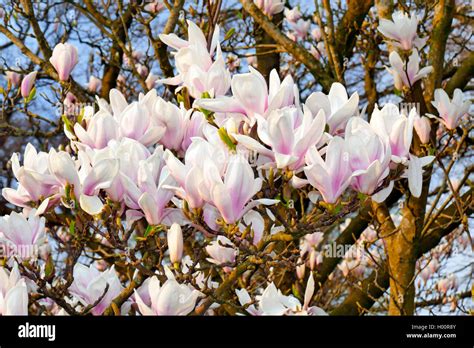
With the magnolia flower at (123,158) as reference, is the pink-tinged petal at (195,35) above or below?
above

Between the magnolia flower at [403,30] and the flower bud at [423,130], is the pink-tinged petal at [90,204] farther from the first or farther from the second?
the magnolia flower at [403,30]

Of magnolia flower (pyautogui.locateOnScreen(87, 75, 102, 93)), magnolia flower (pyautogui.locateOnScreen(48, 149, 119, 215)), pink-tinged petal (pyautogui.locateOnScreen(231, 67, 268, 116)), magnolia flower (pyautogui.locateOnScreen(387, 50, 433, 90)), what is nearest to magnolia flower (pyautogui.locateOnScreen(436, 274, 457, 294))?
magnolia flower (pyautogui.locateOnScreen(387, 50, 433, 90))

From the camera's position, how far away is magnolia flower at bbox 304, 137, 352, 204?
1499mm

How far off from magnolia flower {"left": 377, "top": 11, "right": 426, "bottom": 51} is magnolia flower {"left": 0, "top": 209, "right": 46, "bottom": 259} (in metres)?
2.14

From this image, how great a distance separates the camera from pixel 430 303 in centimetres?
486

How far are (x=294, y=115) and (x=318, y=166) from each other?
0.14 m

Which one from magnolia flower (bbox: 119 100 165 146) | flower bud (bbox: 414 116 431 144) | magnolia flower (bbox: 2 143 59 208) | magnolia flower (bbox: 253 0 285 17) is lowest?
magnolia flower (bbox: 2 143 59 208)

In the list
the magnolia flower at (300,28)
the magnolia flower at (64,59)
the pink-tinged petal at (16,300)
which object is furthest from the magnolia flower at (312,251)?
the pink-tinged petal at (16,300)

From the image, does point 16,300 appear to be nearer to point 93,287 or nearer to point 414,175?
point 93,287

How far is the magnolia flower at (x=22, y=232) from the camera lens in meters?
1.78

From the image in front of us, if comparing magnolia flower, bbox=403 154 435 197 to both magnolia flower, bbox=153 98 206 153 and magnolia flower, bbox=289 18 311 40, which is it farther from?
magnolia flower, bbox=289 18 311 40

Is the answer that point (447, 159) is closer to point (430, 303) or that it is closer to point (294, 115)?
point (430, 303)

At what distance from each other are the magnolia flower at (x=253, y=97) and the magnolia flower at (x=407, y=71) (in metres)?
1.72
